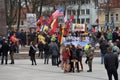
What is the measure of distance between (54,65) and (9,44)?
13.6 ft

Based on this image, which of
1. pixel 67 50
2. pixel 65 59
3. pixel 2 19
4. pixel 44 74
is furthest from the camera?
pixel 2 19

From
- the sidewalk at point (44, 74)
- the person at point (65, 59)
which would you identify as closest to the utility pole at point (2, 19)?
the sidewalk at point (44, 74)

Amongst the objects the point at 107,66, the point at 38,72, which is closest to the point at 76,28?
the point at 38,72

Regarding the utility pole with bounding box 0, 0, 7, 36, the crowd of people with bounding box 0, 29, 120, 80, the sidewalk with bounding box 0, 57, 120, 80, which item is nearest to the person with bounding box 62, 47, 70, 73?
the crowd of people with bounding box 0, 29, 120, 80

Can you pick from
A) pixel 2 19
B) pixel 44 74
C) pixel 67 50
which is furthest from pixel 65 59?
pixel 2 19

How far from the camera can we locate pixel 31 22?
47.1 m

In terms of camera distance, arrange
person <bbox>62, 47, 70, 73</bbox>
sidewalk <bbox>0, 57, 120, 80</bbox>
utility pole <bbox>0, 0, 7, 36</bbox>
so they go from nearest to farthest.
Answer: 1. sidewalk <bbox>0, 57, 120, 80</bbox>
2. person <bbox>62, 47, 70, 73</bbox>
3. utility pole <bbox>0, 0, 7, 36</bbox>

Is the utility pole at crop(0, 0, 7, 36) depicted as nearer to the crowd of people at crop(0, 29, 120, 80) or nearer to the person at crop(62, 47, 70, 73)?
the crowd of people at crop(0, 29, 120, 80)

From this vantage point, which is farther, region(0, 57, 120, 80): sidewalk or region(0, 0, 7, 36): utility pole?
region(0, 0, 7, 36): utility pole

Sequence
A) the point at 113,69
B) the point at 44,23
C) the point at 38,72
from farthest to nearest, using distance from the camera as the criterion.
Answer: the point at 44,23, the point at 38,72, the point at 113,69

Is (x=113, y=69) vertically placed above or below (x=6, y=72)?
above

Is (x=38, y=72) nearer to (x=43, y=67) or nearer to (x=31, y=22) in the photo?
(x=43, y=67)

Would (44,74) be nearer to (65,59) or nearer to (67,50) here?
(65,59)

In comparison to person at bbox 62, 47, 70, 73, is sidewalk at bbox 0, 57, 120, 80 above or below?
below
